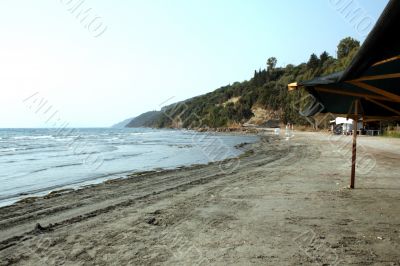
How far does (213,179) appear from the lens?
14156 mm

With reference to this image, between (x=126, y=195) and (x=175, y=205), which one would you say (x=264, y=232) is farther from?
(x=126, y=195)

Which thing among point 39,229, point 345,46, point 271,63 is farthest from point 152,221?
point 271,63

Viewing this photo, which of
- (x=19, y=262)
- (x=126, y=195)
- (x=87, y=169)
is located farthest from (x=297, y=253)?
(x=87, y=169)

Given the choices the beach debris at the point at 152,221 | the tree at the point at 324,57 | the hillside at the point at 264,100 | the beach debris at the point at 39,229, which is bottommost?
the beach debris at the point at 39,229

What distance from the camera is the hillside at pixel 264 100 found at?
117m

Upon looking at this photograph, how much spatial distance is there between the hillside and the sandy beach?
86.4m

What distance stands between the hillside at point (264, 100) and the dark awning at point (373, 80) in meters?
86.9

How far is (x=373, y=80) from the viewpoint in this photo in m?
6.56

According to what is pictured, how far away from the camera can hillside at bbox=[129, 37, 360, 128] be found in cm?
11669

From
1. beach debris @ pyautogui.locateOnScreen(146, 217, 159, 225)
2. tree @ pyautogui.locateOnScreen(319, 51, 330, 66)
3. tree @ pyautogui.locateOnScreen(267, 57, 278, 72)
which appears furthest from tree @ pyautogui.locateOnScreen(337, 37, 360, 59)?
beach debris @ pyautogui.locateOnScreen(146, 217, 159, 225)

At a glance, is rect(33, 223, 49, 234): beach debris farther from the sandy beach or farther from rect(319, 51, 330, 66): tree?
rect(319, 51, 330, 66): tree

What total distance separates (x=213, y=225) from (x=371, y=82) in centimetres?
348

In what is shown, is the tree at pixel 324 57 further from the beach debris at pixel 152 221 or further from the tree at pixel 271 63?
the beach debris at pixel 152 221

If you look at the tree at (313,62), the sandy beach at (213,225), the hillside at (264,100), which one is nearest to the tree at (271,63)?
the hillside at (264,100)
